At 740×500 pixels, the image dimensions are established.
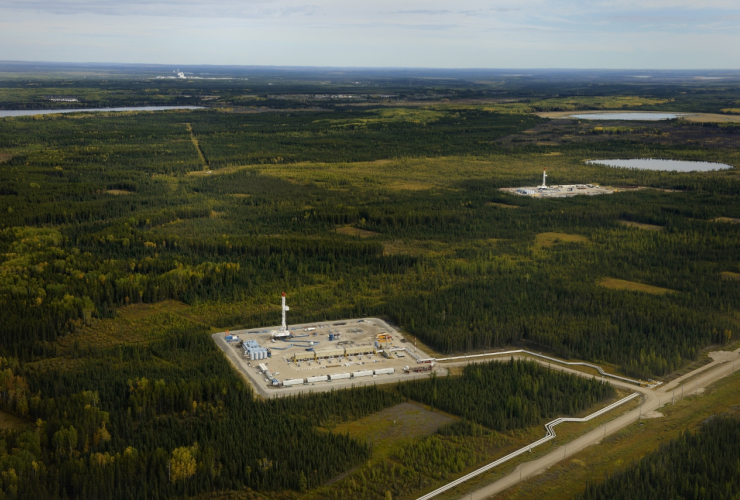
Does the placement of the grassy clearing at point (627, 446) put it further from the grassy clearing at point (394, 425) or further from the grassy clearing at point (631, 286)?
the grassy clearing at point (631, 286)

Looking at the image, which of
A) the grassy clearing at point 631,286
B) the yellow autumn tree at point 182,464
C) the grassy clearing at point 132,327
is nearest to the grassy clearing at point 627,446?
the yellow autumn tree at point 182,464

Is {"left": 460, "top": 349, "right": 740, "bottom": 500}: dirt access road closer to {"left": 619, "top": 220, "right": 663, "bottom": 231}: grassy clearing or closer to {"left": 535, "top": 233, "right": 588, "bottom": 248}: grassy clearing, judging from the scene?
{"left": 535, "top": 233, "right": 588, "bottom": 248}: grassy clearing

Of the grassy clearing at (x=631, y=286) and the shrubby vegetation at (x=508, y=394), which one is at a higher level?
the grassy clearing at (x=631, y=286)

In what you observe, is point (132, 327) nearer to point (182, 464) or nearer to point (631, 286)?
point (182, 464)

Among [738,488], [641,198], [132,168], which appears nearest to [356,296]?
[738,488]

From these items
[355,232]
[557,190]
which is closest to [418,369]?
[355,232]
